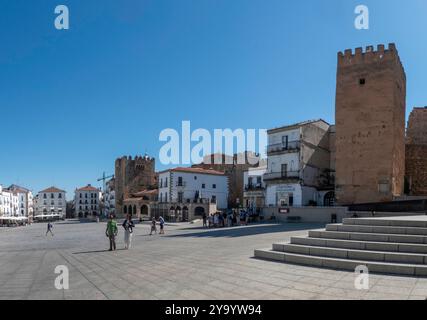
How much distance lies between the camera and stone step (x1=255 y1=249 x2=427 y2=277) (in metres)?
6.75

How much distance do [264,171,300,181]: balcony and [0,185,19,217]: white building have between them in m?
71.0

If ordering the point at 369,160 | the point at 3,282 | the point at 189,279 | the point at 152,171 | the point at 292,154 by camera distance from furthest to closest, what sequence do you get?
the point at 152,171, the point at 292,154, the point at 369,160, the point at 3,282, the point at 189,279

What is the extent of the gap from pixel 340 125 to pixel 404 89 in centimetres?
797

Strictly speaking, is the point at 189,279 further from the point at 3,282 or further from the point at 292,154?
the point at 292,154

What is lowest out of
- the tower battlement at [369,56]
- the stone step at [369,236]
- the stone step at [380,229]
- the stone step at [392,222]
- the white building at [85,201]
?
the white building at [85,201]

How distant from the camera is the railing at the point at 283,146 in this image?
35431mm

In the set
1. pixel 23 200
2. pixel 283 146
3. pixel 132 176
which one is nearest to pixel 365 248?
pixel 283 146

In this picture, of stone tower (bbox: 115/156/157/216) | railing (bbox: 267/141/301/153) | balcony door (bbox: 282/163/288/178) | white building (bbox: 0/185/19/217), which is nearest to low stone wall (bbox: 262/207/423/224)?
A: balcony door (bbox: 282/163/288/178)

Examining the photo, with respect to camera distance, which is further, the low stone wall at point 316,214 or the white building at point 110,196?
the white building at point 110,196

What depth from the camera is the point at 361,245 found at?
837 centimetres

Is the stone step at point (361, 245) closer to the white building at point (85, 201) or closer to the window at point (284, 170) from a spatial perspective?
the window at point (284, 170)

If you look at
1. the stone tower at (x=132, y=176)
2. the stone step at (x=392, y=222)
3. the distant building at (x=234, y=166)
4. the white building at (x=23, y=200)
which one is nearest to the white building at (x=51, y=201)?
the white building at (x=23, y=200)
